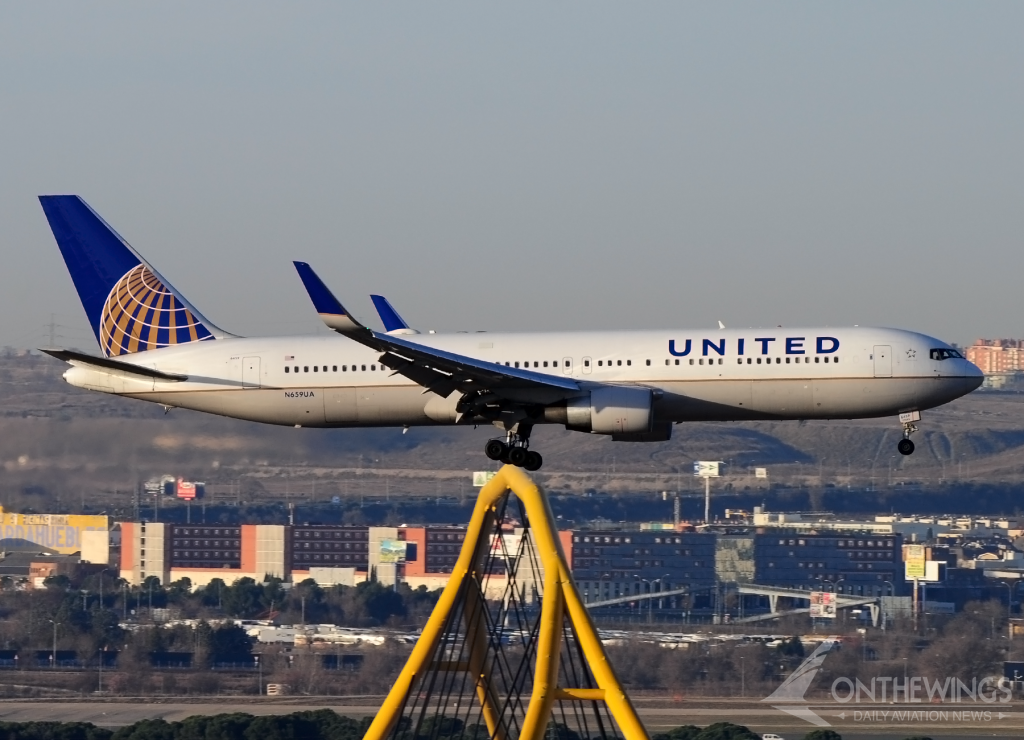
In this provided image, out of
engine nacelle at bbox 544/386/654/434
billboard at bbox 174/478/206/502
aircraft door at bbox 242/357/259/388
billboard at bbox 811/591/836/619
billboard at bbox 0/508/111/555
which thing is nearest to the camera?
engine nacelle at bbox 544/386/654/434

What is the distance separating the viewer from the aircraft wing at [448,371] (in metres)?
40.9

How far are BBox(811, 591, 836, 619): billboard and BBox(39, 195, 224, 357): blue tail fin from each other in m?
64.4

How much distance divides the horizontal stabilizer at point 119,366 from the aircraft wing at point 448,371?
289 inches

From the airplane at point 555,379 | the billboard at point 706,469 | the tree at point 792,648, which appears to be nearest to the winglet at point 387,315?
the airplane at point 555,379

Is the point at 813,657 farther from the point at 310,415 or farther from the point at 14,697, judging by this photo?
the point at 310,415

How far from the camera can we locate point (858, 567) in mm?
126062

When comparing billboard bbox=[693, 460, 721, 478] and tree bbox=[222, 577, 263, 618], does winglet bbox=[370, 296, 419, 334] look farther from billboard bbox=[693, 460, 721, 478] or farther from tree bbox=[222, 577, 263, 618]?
billboard bbox=[693, 460, 721, 478]

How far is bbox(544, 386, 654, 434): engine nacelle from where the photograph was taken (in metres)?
43.4

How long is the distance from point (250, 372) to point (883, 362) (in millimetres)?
17039

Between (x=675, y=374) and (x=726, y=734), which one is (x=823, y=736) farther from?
(x=675, y=374)

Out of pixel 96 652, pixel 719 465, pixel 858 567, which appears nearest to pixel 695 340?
pixel 96 652

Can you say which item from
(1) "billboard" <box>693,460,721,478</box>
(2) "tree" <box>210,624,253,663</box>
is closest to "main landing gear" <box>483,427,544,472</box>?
(2) "tree" <box>210,624,253,663</box>

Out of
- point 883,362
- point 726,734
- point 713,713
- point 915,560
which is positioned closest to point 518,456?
point 883,362

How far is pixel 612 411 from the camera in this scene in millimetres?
43469
